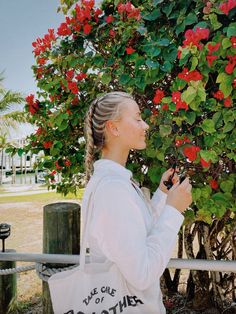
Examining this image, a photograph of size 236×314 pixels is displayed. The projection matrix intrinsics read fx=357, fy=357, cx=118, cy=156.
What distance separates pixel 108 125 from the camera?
1.39 metres

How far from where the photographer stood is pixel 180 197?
1.28 metres

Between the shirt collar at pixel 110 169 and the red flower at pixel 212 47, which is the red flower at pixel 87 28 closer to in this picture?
the red flower at pixel 212 47

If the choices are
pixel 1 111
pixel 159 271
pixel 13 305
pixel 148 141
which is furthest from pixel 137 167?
pixel 1 111

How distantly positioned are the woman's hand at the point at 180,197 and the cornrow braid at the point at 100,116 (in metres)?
0.35

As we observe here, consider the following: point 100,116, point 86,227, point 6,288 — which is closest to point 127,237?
point 86,227

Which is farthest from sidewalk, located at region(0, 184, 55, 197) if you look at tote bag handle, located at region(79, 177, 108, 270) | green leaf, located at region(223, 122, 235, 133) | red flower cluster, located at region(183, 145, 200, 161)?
tote bag handle, located at region(79, 177, 108, 270)

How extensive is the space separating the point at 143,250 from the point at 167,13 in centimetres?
154

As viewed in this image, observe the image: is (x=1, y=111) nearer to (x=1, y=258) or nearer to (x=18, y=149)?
(x=18, y=149)

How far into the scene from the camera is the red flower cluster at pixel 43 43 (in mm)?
3125

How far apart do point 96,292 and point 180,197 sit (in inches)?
17.0

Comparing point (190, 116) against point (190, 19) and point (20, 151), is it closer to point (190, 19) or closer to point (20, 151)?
point (190, 19)

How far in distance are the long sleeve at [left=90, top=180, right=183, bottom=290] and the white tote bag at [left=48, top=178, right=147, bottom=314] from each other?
7 cm

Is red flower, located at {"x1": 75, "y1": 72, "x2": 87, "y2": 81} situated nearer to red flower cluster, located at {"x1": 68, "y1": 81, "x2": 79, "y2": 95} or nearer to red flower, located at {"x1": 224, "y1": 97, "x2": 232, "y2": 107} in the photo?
red flower cluster, located at {"x1": 68, "y1": 81, "x2": 79, "y2": 95}

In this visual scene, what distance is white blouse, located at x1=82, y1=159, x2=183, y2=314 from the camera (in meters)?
1.07
